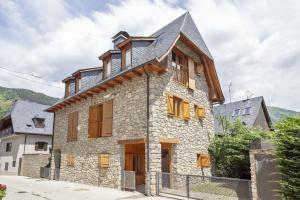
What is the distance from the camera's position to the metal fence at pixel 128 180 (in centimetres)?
1209

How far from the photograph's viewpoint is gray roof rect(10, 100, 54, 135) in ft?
88.8

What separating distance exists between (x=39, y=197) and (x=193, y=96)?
31.8 feet

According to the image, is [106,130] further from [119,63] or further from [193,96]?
[193,96]

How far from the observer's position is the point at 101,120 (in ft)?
50.0

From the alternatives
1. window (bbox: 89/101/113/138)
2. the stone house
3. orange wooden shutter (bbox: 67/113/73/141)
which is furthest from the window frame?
window (bbox: 89/101/113/138)

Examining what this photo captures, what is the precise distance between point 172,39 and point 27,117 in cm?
2240

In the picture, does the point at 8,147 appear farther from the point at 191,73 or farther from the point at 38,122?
the point at 191,73

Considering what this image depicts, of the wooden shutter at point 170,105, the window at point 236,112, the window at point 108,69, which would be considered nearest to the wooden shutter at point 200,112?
the wooden shutter at point 170,105

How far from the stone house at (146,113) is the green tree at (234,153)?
73 centimetres

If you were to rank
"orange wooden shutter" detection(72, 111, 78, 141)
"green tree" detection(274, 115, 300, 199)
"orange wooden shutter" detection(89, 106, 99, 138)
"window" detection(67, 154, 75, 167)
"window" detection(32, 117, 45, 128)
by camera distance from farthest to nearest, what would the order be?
"window" detection(32, 117, 45, 128)
"orange wooden shutter" detection(72, 111, 78, 141)
"window" detection(67, 154, 75, 167)
"orange wooden shutter" detection(89, 106, 99, 138)
"green tree" detection(274, 115, 300, 199)

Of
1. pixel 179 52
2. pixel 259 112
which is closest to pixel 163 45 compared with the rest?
pixel 179 52

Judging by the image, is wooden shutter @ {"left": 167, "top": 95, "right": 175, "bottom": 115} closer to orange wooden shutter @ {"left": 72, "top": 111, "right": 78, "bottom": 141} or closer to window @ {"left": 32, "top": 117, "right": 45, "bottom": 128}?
orange wooden shutter @ {"left": 72, "top": 111, "right": 78, "bottom": 141}

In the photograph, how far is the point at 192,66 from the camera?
15516 mm

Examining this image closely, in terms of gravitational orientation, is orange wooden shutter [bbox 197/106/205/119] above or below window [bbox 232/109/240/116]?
below
